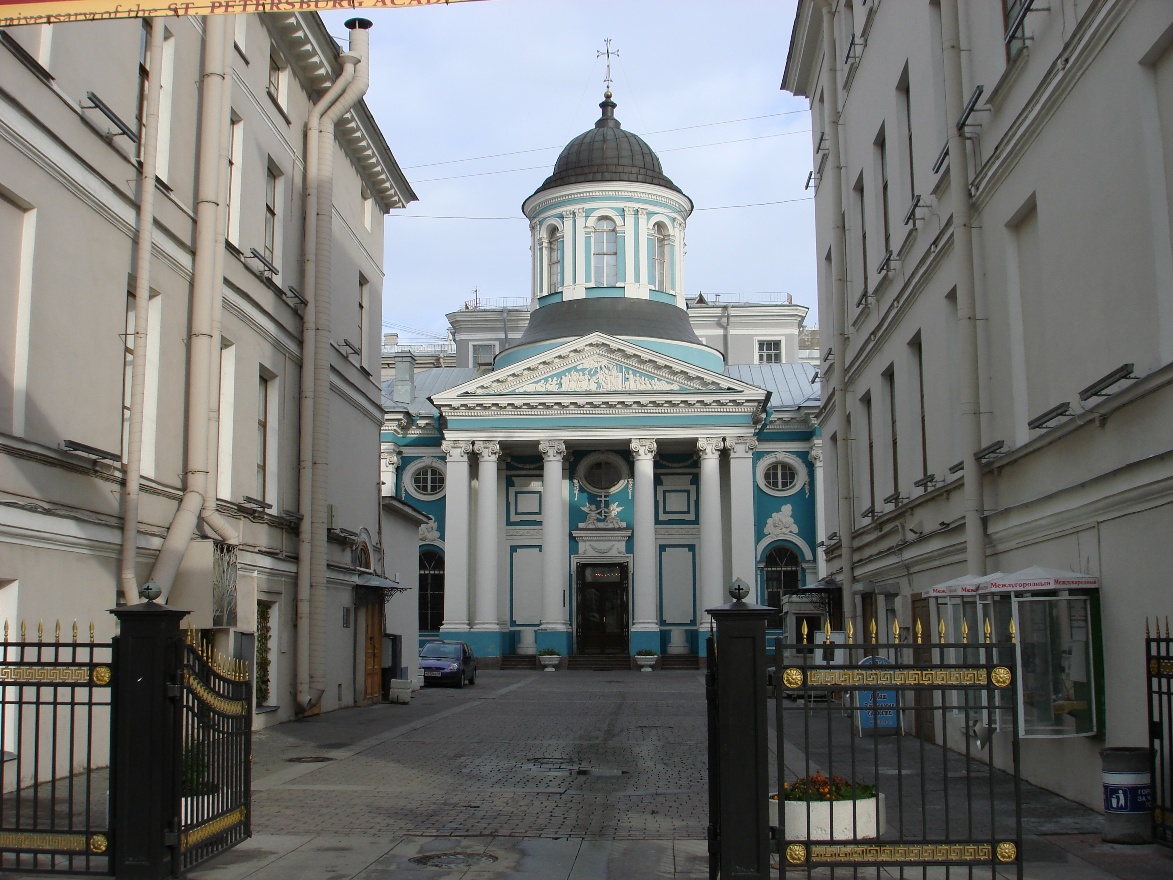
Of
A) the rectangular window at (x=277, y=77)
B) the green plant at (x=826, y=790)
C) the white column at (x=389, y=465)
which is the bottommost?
the green plant at (x=826, y=790)

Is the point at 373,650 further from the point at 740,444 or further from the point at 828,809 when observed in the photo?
the point at 740,444

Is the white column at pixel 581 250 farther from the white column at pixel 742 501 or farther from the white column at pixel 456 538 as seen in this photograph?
the white column at pixel 742 501

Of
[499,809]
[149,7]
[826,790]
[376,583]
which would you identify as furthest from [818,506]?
[149,7]

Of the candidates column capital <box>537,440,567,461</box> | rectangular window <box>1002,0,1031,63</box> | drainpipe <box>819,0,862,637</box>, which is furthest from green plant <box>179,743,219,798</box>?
column capital <box>537,440,567,461</box>

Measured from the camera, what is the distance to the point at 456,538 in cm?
4809

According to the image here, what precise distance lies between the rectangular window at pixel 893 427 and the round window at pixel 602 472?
99.9 ft

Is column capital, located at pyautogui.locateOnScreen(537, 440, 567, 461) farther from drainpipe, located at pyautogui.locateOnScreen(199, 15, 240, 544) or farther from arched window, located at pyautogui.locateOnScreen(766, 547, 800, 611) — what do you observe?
drainpipe, located at pyautogui.locateOnScreen(199, 15, 240, 544)

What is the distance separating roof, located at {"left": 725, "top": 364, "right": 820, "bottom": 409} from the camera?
A: 180ft

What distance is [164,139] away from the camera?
16.4 m

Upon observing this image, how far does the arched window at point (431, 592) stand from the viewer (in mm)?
51938

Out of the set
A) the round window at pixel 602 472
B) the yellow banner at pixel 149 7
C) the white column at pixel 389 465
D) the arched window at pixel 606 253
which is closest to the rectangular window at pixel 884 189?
the yellow banner at pixel 149 7

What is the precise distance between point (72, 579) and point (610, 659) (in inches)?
1420

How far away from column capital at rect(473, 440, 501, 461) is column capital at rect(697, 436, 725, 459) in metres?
7.77

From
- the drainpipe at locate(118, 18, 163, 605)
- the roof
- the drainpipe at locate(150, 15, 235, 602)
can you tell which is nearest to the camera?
the drainpipe at locate(118, 18, 163, 605)
